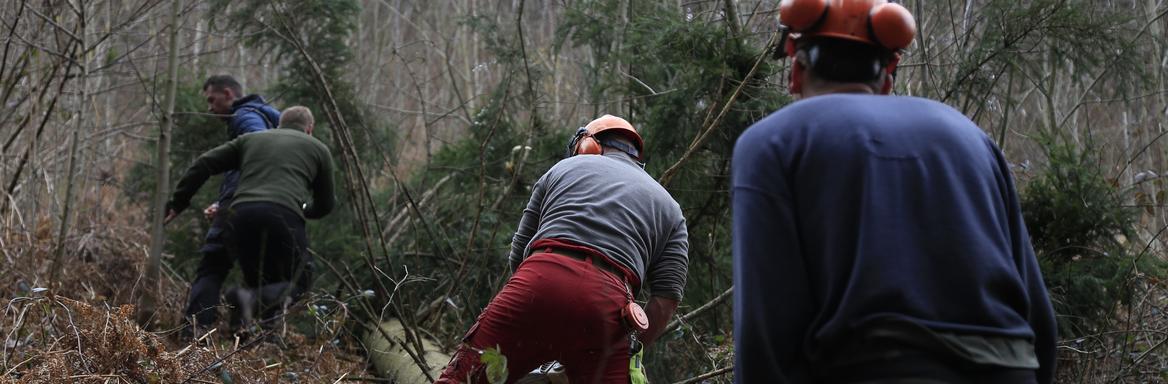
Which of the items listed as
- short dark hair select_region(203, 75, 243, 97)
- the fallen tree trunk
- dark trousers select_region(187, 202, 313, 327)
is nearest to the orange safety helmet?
the fallen tree trunk

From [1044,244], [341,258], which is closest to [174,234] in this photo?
[341,258]

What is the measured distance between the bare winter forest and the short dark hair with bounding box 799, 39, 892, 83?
9.31 feet

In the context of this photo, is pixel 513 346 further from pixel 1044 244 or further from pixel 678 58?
pixel 1044 244

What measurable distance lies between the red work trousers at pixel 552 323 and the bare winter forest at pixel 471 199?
96 centimetres

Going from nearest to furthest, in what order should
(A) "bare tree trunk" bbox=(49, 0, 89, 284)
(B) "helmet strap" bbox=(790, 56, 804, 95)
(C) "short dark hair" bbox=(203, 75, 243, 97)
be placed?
(B) "helmet strap" bbox=(790, 56, 804, 95), (A) "bare tree trunk" bbox=(49, 0, 89, 284), (C) "short dark hair" bbox=(203, 75, 243, 97)

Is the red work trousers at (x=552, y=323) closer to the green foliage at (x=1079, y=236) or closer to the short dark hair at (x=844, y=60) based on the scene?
the short dark hair at (x=844, y=60)

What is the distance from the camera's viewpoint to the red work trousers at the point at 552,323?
4125mm

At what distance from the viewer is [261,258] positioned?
6.83m

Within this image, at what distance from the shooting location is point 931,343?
206 centimetres

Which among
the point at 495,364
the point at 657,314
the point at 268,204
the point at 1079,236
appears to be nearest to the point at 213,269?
the point at 268,204

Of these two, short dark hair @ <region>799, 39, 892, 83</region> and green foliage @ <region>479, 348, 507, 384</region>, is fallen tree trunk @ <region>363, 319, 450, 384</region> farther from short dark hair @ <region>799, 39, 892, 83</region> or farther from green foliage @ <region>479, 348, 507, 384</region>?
→ short dark hair @ <region>799, 39, 892, 83</region>

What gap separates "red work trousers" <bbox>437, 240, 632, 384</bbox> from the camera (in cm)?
412

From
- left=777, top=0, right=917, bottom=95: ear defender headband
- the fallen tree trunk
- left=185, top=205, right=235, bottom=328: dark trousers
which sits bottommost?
the fallen tree trunk

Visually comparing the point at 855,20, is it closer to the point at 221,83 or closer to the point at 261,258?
the point at 261,258
